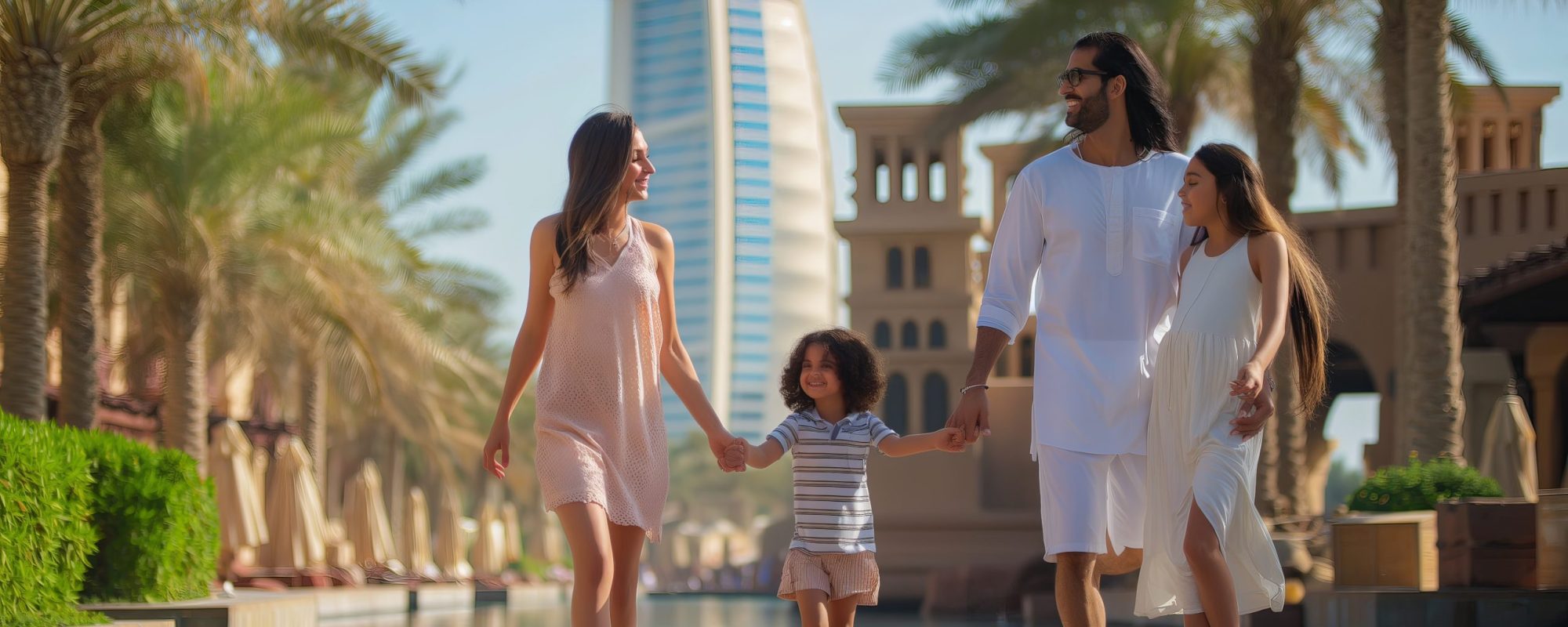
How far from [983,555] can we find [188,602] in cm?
2241

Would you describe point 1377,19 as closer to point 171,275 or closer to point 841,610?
point 171,275

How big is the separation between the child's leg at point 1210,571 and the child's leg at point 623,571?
1.58 meters

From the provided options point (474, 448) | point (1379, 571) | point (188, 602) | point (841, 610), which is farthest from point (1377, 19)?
point (474, 448)

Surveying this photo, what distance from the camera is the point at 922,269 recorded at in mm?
36812

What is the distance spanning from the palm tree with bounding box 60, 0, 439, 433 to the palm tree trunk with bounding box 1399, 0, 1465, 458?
32.1 feet

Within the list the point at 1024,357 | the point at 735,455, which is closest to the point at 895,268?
the point at 1024,357

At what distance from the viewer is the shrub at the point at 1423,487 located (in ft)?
41.2

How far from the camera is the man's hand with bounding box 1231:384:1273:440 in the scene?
490 cm

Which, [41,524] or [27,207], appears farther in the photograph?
[27,207]

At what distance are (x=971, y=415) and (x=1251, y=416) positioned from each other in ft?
2.71

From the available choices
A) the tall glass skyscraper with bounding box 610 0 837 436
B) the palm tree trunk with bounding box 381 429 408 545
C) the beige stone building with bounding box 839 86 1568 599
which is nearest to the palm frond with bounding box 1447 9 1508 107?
the beige stone building with bounding box 839 86 1568 599

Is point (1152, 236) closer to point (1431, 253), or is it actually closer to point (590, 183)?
point (590, 183)

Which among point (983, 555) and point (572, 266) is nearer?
point (572, 266)

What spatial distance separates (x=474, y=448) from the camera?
36344 mm
